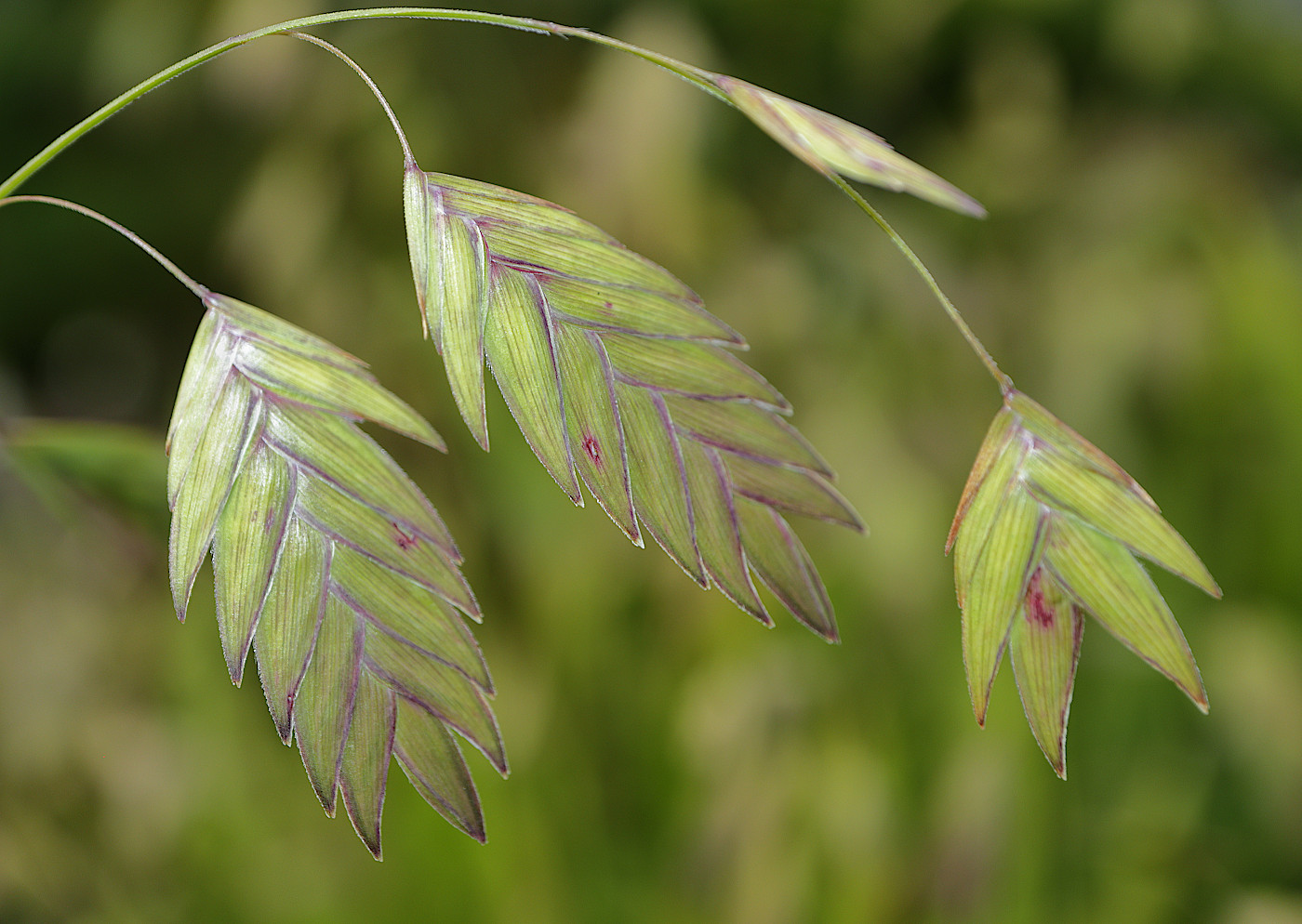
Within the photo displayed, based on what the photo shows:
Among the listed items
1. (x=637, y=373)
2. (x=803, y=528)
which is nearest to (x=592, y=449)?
(x=637, y=373)

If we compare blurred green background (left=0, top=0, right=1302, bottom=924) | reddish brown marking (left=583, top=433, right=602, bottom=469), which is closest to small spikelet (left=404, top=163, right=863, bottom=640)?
reddish brown marking (left=583, top=433, right=602, bottom=469)

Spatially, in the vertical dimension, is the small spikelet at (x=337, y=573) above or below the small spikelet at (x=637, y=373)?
below

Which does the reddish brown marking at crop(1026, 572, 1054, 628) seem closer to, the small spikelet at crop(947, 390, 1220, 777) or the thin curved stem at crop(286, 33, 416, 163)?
the small spikelet at crop(947, 390, 1220, 777)

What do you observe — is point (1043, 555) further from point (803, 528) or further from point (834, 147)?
point (803, 528)

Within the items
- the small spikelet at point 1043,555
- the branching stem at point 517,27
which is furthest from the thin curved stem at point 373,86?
the small spikelet at point 1043,555

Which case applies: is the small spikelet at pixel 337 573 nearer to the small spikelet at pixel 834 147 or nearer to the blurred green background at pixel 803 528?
the small spikelet at pixel 834 147

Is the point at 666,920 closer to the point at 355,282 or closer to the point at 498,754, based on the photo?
the point at 498,754

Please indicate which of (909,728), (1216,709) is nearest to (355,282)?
(909,728)

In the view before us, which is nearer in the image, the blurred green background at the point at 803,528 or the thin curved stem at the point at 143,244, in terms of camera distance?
the thin curved stem at the point at 143,244
